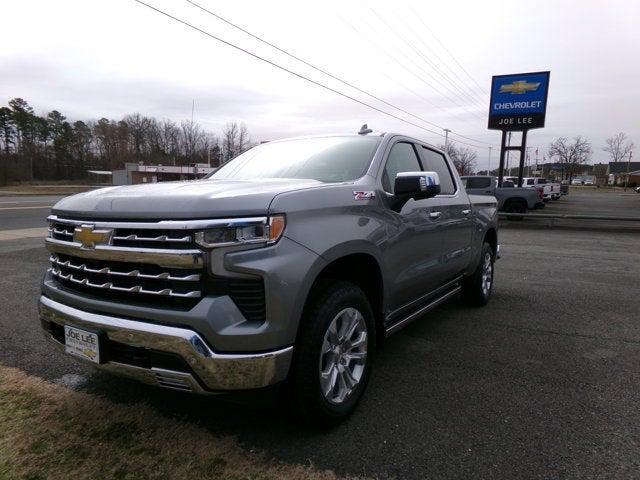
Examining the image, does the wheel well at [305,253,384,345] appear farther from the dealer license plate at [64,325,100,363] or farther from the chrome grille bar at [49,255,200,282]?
the dealer license plate at [64,325,100,363]

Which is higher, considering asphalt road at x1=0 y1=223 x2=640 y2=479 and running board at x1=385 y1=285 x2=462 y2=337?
running board at x1=385 y1=285 x2=462 y2=337

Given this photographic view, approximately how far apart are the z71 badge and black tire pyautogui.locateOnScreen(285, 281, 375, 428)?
1.83ft

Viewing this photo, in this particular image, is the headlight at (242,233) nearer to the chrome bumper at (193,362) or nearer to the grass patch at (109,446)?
the chrome bumper at (193,362)

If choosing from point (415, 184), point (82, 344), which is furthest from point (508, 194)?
point (82, 344)

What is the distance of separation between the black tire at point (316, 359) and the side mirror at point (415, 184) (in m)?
0.79

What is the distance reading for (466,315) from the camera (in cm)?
530

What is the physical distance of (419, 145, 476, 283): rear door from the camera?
4184 millimetres

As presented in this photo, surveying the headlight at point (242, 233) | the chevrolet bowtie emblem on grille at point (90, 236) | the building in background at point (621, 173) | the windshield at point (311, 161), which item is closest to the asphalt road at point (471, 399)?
the headlight at point (242, 233)

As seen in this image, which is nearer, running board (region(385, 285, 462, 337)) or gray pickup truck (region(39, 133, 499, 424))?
gray pickup truck (region(39, 133, 499, 424))

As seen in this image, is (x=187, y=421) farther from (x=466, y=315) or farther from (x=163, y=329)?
(x=466, y=315)

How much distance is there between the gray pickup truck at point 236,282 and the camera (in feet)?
7.30

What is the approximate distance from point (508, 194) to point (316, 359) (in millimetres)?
18258

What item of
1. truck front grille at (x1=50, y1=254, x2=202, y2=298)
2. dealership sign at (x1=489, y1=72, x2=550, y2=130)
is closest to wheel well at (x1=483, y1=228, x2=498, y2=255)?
truck front grille at (x1=50, y1=254, x2=202, y2=298)

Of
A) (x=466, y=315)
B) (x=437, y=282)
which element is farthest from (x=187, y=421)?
(x=466, y=315)
